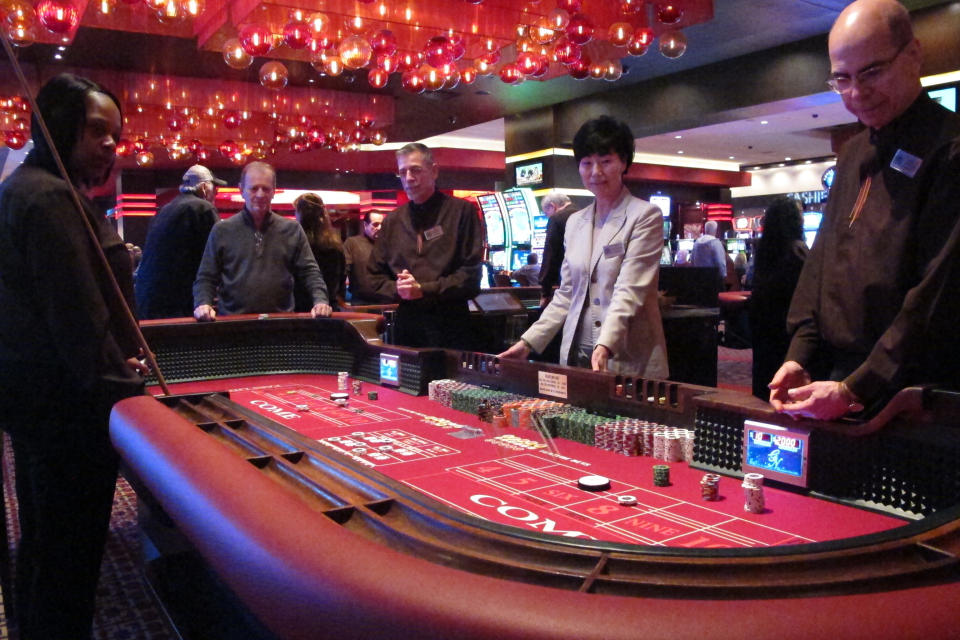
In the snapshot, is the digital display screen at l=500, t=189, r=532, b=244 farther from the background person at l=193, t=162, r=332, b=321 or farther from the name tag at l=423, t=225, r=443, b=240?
the name tag at l=423, t=225, r=443, b=240

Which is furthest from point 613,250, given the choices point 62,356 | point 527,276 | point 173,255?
point 527,276

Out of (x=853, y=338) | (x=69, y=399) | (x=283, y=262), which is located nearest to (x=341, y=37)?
(x=283, y=262)

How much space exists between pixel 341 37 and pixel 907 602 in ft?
18.8

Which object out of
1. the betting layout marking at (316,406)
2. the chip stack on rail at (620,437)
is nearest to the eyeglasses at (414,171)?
the betting layout marking at (316,406)

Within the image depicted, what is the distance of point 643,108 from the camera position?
32.2 ft

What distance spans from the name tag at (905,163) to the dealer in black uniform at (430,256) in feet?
6.15

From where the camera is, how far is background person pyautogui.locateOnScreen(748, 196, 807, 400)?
162 inches

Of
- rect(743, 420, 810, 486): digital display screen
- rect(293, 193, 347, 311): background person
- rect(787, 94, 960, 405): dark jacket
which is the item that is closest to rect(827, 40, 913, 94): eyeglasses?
rect(787, 94, 960, 405): dark jacket

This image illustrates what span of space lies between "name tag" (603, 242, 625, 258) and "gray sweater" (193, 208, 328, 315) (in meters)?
1.64

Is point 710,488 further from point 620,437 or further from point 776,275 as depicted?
point 776,275

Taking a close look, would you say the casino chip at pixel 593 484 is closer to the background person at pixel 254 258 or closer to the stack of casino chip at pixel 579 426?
the stack of casino chip at pixel 579 426

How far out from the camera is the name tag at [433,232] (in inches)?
126

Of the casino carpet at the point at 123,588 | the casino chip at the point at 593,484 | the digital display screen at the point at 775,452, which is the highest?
the digital display screen at the point at 775,452

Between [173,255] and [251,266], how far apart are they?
97cm
